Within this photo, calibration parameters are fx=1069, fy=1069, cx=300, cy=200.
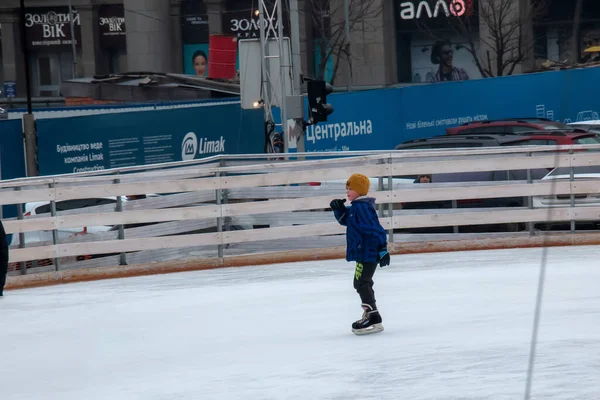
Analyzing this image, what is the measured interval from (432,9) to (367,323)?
125 ft

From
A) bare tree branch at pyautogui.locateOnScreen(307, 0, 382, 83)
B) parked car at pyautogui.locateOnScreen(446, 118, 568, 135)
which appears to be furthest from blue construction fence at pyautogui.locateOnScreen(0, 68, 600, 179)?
bare tree branch at pyautogui.locateOnScreen(307, 0, 382, 83)

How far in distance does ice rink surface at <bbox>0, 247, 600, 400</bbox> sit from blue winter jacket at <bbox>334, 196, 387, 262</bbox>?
2.18 ft

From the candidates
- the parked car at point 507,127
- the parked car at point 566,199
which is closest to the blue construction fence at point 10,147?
the parked car at point 566,199

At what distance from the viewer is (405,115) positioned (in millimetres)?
26953

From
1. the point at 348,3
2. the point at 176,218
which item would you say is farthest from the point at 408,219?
the point at 348,3

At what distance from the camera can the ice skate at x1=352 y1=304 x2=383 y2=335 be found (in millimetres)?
8359

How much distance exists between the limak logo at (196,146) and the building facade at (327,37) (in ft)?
39.0

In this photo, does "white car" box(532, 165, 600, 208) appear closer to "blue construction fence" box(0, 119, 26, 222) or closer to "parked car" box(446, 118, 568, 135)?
"parked car" box(446, 118, 568, 135)

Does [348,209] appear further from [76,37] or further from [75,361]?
[76,37]

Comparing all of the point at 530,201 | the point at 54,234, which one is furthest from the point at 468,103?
the point at 54,234

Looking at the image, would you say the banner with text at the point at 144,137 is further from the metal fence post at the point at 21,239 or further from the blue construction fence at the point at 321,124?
the metal fence post at the point at 21,239

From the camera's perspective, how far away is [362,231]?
8.25 meters

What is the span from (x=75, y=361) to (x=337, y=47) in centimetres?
3947

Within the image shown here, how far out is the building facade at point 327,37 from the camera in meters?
41.8
